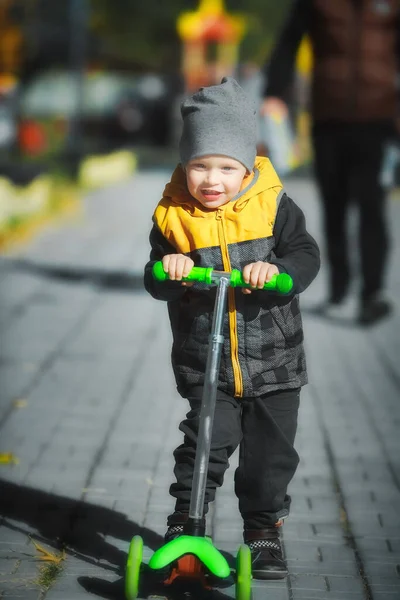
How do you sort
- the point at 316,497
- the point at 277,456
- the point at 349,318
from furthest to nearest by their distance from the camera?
the point at 349,318, the point at 316,497, the point at 277,456

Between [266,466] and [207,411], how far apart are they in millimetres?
382

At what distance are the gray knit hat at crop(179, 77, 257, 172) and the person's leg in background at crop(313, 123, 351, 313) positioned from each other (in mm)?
4286

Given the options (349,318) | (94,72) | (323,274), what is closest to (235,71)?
(94,72)

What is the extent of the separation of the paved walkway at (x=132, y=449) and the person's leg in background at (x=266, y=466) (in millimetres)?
95

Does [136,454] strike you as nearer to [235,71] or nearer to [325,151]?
[325,151]

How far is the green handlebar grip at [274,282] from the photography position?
11.2 ft

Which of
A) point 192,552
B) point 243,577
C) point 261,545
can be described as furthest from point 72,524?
point 243,577

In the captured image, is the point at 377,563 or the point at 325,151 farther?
the point at 325,151

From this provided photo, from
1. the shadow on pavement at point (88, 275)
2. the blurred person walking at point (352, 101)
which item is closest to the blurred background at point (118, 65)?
the shadow on pavement at point (88, 275)

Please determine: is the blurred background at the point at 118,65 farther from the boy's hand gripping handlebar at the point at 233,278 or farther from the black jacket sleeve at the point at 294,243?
the boy's hand gripping handlebar at the point at 233,278

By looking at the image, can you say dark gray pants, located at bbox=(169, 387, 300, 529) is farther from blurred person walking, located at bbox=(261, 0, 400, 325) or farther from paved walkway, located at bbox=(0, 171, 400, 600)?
blurred person walking, located at bbox=(261, 0, 400, 325)

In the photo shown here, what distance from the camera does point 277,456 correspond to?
12.3 ft

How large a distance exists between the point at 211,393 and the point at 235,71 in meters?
28.2

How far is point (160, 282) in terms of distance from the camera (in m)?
3.57
